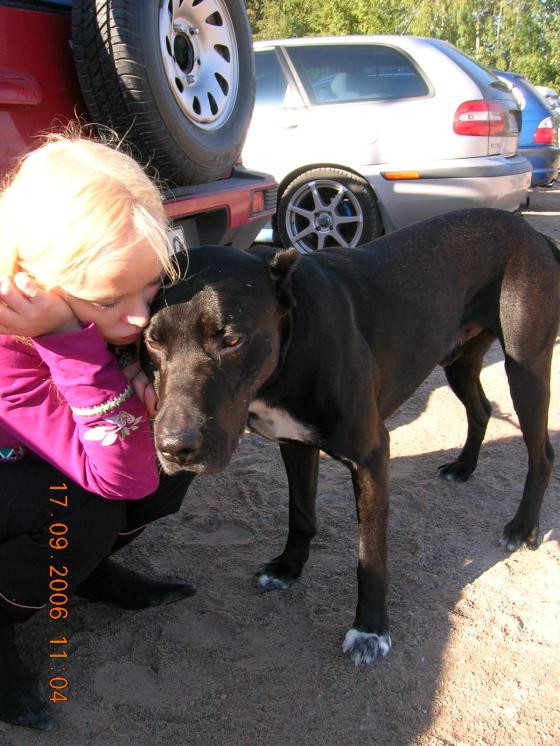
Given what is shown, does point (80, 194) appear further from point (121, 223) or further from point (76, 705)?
point (76, 705)

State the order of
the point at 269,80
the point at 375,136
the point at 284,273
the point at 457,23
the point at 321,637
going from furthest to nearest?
1. the point at 457,23
2. the point at 269,80
3. the point at 375,136
4. the point at 321,637
5. the point at 284,273

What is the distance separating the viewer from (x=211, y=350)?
214 cm

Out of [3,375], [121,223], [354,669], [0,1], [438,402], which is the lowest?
[438,402]

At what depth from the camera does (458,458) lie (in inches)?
148

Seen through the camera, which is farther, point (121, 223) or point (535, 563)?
point (535, 563)

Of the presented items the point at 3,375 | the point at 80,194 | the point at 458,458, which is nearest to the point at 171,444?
the point at 3,375

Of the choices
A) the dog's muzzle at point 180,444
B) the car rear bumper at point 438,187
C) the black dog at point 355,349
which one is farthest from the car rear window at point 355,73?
the dog's muzzle at point 180,444

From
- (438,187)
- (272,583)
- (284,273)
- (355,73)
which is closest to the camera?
(284,273)

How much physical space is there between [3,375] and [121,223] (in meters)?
0.57

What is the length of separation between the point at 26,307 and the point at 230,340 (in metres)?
0.58

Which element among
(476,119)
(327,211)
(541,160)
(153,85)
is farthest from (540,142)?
(153,85)

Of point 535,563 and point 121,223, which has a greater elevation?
point 121,223

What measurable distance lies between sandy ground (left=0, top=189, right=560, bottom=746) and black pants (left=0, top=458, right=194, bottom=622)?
1.25ft

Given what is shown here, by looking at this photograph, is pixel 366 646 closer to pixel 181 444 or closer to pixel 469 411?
pixel 181 444
